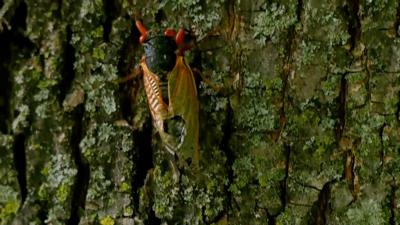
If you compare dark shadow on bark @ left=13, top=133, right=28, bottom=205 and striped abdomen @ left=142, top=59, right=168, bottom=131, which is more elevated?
striped abdomen @ left=142, top=59, right=168, bottom=131

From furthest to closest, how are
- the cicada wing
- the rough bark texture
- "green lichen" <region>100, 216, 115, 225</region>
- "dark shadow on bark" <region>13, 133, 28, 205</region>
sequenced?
"dark shadow on bark" <region>13, 133, 28, 205</region>, "green lichen" <region>100, 216, 115, 225</region>, the cicada wing, the rough bark texture

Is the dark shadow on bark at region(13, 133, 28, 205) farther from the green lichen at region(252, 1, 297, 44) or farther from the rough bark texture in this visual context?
the green lichen at region(252, 1, 297, 44)

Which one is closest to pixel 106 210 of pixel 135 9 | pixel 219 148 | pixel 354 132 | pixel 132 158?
pixel 132 158

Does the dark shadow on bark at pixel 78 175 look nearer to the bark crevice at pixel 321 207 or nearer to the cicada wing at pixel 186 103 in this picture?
the cicada wing at pixel 186 103

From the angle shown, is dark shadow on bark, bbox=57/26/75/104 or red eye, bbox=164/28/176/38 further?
dark shadow on bark, bbox=57/26/75/104

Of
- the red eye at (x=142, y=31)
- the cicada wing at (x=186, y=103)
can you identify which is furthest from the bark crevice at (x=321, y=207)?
the red eye at (x=142, y=31)

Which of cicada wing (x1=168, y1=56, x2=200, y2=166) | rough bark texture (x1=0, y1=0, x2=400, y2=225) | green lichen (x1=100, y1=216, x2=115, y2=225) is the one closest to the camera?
rough bark texture (x1=0, y1=0, x2=400, y2=225)

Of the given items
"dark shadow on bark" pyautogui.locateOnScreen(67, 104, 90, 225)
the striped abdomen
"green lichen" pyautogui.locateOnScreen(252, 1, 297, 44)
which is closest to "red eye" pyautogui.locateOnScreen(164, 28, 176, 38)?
the striped abdomen
